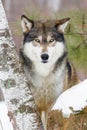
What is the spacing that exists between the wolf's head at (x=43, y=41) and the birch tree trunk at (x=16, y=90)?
0.83ft

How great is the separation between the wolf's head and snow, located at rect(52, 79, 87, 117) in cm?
21

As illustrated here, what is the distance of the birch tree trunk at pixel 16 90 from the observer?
2271 mm

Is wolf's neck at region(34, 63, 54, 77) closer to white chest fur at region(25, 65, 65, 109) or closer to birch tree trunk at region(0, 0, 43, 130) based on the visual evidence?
white chest fur at region(25, 65, 65, 109)

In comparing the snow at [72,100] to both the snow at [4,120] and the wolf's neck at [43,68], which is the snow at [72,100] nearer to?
the wolf's neck at [43,68]

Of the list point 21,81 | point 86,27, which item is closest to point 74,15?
point 86,27

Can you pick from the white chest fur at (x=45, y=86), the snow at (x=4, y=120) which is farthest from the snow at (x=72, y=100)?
the snow at (x=4, y=120)

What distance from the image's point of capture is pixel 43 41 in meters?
2.62

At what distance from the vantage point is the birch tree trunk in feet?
7.45

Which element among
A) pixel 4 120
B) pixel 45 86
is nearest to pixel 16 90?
pixel 45 86

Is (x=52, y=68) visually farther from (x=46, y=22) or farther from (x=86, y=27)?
(x=86, y=27)

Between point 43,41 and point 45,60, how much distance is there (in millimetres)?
97

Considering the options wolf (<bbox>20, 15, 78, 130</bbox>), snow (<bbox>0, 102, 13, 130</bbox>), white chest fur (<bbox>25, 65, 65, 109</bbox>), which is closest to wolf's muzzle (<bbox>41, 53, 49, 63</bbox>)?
wolf (<bbox>20, 15, 78, 130</bbox>)

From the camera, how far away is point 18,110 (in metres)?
2.28

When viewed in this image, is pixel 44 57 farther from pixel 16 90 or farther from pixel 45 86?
pixel 16 90
